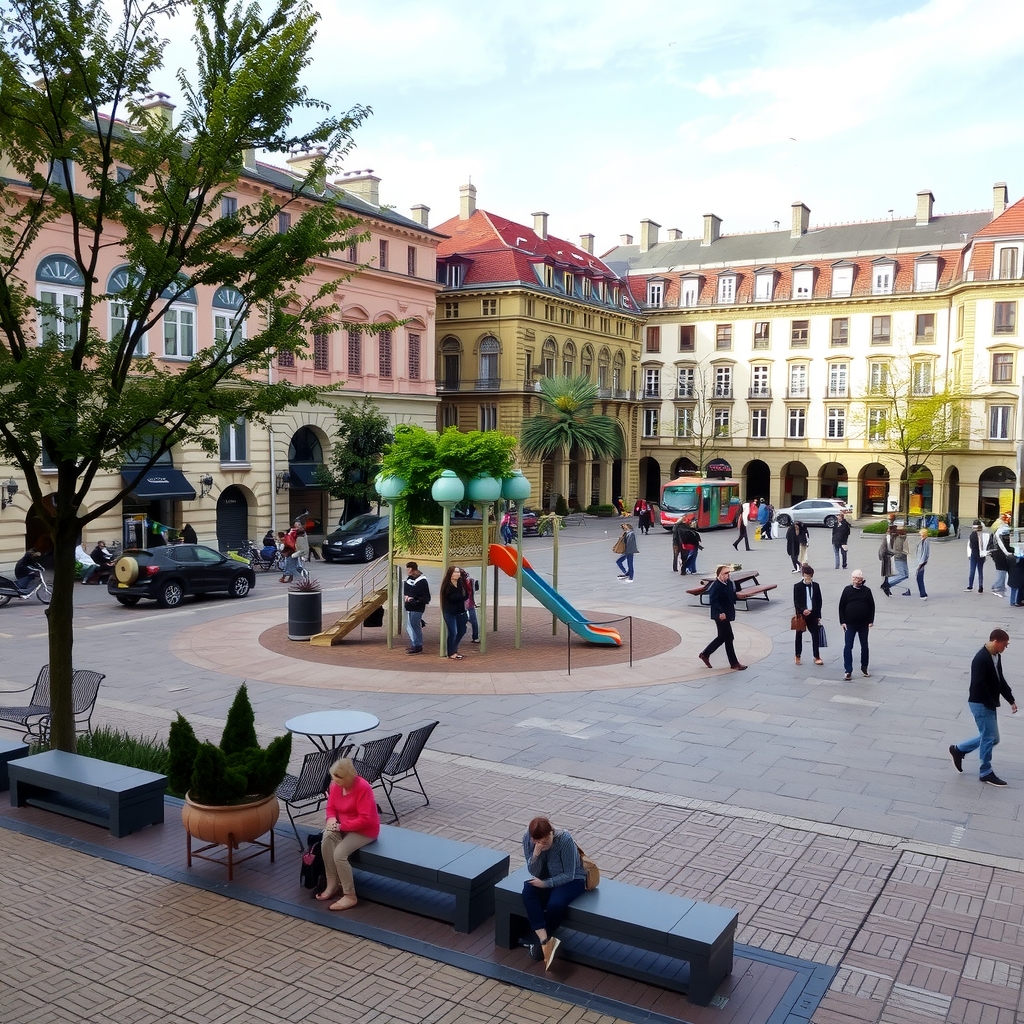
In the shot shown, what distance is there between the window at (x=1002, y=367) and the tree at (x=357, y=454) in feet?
111

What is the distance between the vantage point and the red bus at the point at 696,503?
1907 inches

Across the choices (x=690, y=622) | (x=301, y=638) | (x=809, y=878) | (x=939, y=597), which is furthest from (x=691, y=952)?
(x=939, y=597)

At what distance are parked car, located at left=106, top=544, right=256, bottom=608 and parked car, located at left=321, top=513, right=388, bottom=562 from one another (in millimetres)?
7764

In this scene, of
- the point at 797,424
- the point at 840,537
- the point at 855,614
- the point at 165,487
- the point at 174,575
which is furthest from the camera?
the point at 797,424

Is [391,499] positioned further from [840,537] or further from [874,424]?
[874,424]

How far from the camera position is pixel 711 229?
223ft

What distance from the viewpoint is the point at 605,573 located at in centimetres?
3120

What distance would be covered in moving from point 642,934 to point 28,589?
72.6 ft

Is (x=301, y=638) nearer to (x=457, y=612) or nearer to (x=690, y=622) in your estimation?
(x=457, y=612)

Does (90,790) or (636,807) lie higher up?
(90,790)

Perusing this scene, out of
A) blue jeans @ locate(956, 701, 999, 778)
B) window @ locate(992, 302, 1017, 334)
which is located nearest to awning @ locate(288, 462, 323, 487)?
blue jeans @ locate(956, 701, 999, 778)

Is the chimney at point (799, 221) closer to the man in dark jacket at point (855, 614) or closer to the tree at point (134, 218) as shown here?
the man in dark jacket at point (855, 614)

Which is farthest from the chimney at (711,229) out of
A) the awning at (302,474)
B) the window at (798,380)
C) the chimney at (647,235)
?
the awning at (302,474)

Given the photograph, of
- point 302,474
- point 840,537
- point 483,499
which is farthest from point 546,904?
point 302,474
